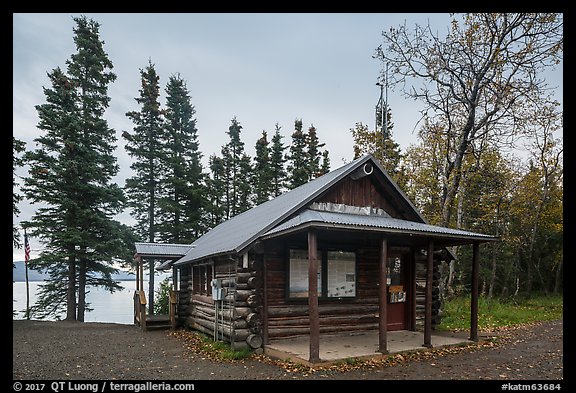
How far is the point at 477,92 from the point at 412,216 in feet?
27.6

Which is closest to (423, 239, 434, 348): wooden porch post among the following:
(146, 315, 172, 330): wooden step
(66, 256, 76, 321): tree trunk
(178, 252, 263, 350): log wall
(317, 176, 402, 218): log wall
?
(317, 176, 402, 218): log wall

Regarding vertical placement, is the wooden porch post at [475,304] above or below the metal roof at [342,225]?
below

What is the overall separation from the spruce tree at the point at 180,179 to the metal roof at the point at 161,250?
9.24 meters

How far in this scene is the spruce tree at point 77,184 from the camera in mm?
22391

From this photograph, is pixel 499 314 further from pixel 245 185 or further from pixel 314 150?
pixel 314 150

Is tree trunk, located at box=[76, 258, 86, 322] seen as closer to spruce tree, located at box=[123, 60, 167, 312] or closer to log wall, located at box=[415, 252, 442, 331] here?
spruce tree, located at box=[123, 60, 167, 312]

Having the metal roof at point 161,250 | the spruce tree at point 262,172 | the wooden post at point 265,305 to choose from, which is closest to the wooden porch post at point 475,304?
the wooden post at point 265,305

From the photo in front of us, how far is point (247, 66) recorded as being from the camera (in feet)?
49.0

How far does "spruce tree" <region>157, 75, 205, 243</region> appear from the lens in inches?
1152

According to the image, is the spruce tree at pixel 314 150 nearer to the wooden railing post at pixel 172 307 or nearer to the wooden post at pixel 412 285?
the wooden railing post at pixel 172 307

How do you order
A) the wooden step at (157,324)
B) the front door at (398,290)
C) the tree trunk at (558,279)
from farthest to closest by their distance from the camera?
the tree trunk at (558,279)
the wooden step at (157,324)
the front door at (398,290)

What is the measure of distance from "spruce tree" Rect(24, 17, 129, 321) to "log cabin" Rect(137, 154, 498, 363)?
1074cm

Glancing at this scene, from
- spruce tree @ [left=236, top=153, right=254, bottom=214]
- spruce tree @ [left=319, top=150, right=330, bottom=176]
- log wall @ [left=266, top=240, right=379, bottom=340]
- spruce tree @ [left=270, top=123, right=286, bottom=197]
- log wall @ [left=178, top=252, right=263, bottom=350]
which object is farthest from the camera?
spruce tree @ [left=319, top=150, right=330, bottom=176]
